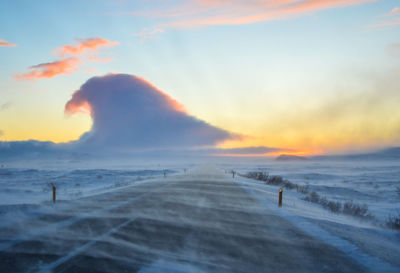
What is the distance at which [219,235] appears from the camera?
6.88 metres

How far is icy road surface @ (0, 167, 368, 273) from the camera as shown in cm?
476

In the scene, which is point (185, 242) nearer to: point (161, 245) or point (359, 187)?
point (161, 245)

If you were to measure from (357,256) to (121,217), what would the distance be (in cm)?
641

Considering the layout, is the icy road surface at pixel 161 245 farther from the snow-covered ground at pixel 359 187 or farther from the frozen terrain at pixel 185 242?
the snow-covered ground at pixel 359 187

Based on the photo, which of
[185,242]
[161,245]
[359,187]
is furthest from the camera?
[359,187]

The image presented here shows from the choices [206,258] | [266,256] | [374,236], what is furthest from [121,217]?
[374,236]

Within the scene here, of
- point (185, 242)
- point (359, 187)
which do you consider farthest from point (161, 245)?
point (359, 187)

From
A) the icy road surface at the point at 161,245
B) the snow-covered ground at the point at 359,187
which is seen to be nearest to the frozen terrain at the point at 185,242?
the icy road surface at the point at 161,245

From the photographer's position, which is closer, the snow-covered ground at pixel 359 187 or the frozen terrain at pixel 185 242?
the frozen terrain at pixel 185 242

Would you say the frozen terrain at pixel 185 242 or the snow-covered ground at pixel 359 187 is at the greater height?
the frozen terrain at pixel 185 242

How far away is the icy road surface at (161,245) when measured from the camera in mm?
4758

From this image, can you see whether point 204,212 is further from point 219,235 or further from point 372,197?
point 372,197

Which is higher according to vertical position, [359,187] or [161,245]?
[161,245]

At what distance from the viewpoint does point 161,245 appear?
589cm
